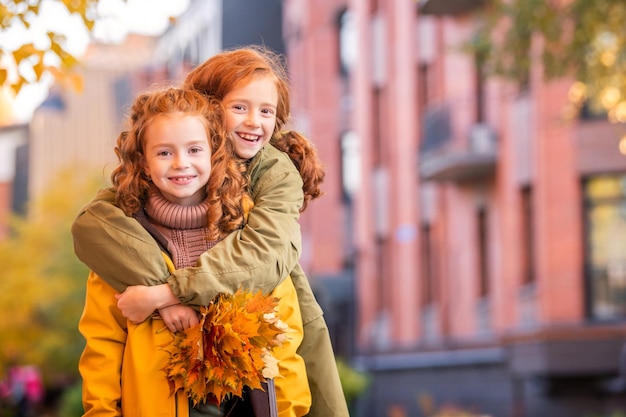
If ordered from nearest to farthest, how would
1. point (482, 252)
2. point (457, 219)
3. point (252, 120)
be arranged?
point (252, 120) < point (482, 252) < point (457, 219)

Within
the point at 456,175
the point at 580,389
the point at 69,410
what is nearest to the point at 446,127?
the point at 456,175

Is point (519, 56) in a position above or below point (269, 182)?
above

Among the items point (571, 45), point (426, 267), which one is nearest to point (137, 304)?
point (571, 45)

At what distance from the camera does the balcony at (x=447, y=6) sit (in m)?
29.4

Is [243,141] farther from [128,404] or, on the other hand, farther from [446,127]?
[446,127]

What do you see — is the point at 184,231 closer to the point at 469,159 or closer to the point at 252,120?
the point at 252,120

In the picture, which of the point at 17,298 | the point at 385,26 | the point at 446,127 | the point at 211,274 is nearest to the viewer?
the point at 211,274

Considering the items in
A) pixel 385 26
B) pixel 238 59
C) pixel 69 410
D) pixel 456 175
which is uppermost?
pixel 385 26

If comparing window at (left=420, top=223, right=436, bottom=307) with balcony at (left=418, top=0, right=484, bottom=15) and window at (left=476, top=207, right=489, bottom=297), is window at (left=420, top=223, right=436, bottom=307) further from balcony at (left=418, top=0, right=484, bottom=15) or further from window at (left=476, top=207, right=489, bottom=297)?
balcony at (left=418, top=0, right=484, bottom=15)

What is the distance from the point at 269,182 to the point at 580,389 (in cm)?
2172

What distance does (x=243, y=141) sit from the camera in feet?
16.1

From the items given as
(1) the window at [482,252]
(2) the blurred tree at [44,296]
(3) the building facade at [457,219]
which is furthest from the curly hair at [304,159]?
(2) the blurred tree at [44,296]

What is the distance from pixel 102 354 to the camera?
4602mm

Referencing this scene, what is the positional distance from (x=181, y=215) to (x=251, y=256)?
0.28m
